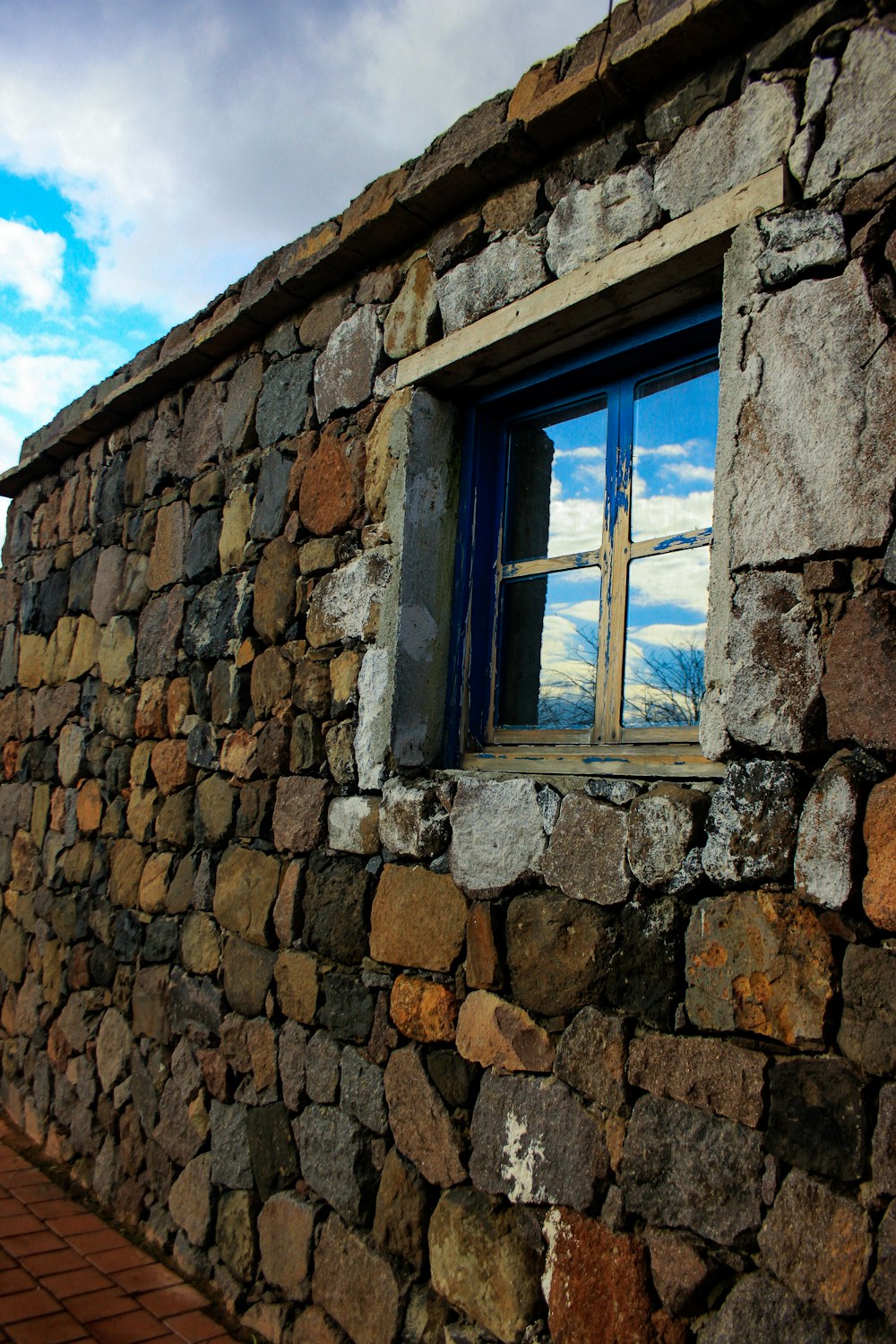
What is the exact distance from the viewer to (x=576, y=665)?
230 centimetres

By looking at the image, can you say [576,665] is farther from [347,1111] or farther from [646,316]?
[347,1111]

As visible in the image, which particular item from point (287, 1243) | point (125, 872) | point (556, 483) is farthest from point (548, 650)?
point (125, 872)

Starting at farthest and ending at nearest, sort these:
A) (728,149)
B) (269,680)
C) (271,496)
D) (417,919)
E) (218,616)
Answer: (218,616), (271,496), (269,680), (417,919), (728,149)

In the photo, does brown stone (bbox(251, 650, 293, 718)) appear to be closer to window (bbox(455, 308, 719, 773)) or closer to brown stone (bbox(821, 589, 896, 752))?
window (bbox(455, 308, 719, 773))

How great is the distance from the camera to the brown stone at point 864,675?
60.1 inches

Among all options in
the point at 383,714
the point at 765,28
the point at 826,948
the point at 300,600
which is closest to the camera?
the point at 826,948

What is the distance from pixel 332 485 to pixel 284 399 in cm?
49

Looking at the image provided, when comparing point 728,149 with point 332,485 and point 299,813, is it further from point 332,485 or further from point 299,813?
point 299,813

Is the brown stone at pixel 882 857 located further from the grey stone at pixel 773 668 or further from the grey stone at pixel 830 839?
the grey stone at pixel 773 668

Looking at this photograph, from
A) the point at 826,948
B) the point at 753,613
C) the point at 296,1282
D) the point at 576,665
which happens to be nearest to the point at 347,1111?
the point at 296,1282

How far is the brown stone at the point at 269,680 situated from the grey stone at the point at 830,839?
5.44 ft

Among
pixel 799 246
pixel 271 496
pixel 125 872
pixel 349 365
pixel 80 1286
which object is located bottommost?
pixel 80 1286

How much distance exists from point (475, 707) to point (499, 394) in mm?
806

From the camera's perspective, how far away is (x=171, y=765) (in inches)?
134
